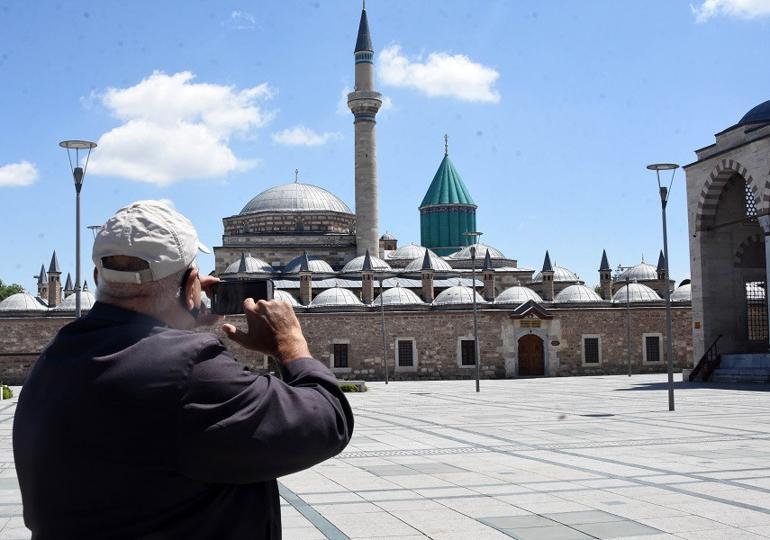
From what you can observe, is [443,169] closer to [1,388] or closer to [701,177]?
[701,177]

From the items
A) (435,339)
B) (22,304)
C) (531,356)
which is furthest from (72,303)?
(531,356)

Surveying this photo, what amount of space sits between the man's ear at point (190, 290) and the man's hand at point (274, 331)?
11 centimetres

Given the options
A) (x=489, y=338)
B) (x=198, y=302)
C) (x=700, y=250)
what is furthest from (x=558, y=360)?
(x=198, y=302)

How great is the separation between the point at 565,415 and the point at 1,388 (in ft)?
53.0

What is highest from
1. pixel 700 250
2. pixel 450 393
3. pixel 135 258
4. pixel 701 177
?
pixel 701 177

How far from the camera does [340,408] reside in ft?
6.69

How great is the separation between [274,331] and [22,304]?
37.8 meters

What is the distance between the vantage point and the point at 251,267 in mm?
41844

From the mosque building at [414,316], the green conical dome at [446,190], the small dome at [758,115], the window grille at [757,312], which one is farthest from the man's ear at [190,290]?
the green conical dome at [446,190]

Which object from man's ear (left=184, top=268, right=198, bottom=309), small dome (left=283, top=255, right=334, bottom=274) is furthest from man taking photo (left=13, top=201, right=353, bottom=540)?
small dome (left=283, top=255, right=334, bottom=274)

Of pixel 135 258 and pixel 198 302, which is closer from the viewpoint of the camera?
pixel 135 258

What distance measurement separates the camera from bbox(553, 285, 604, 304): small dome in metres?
39.0

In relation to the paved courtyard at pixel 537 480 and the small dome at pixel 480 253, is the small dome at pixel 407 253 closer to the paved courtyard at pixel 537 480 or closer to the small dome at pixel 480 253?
the small dome at pixel 480 253

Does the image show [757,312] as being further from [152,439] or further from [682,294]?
[152,439]
